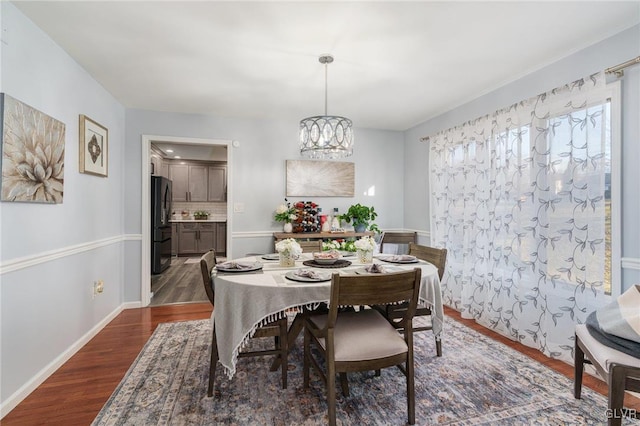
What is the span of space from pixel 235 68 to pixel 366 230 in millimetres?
2667

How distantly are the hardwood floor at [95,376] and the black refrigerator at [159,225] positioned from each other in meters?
1.99

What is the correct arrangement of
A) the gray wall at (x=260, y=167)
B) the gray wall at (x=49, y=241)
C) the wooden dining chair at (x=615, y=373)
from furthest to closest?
1. the gray wall at (x=260, y=167)
2. the gray wall at (x=49, y=241)
3. the wooden dining chair at (x=615, y=373)

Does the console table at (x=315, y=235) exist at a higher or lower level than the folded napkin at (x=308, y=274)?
higher

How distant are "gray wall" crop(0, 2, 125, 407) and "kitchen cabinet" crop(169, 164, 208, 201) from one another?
430 cm

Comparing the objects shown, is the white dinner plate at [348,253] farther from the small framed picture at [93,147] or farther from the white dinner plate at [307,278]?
the small framed picture at [93,147]

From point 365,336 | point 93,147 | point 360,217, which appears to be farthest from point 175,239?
point 365,336

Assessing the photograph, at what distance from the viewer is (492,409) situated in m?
1.83

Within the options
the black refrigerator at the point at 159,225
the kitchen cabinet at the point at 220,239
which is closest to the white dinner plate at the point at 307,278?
the black refrigerator at the point at 159,225

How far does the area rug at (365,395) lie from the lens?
1.75 meters

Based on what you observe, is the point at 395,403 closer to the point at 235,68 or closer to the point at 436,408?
the point at 436,408

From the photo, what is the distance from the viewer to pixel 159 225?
5.30 m

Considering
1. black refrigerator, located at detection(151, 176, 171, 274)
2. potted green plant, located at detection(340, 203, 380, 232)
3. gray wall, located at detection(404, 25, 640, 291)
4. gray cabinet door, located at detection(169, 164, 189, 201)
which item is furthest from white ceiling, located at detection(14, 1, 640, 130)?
gray cabinet door, located at detection(169, 164, 189, 201)

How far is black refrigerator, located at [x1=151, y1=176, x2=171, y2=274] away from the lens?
5.21 metres

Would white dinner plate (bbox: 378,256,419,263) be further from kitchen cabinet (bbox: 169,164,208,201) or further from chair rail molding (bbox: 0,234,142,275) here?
kitchen cabinet (bbox: 169,164,208,201)
